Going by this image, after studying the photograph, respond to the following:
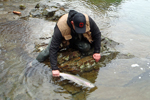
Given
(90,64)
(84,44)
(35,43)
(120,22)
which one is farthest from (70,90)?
(120,22)

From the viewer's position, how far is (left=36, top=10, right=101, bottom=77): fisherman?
113 inches

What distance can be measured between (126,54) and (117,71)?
1.09 m

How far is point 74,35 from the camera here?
3484mm

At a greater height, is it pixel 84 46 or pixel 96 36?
pixel 96 36

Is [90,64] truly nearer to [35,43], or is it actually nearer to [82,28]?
[82,28]

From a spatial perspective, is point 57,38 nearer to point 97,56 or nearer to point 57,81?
point 57,81

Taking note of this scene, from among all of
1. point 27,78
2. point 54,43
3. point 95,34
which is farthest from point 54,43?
point 27,78

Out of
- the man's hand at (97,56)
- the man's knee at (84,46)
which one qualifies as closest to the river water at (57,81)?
the man's hand at (97,56)

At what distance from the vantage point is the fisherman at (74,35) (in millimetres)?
2883

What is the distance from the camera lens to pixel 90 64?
3889mm

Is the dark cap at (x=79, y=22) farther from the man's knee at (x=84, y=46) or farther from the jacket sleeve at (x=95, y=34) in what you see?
the man's knee at (x=84, y=46)

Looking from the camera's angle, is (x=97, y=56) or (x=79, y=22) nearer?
(x=79, y=22)

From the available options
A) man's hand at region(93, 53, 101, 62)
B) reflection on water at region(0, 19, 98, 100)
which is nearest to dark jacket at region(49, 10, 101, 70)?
man's hand at region(93, 53, 101, 62)

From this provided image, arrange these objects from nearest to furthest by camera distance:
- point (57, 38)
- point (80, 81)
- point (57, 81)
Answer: point (57, 38)
point (80, 81)
point (57, 81)
